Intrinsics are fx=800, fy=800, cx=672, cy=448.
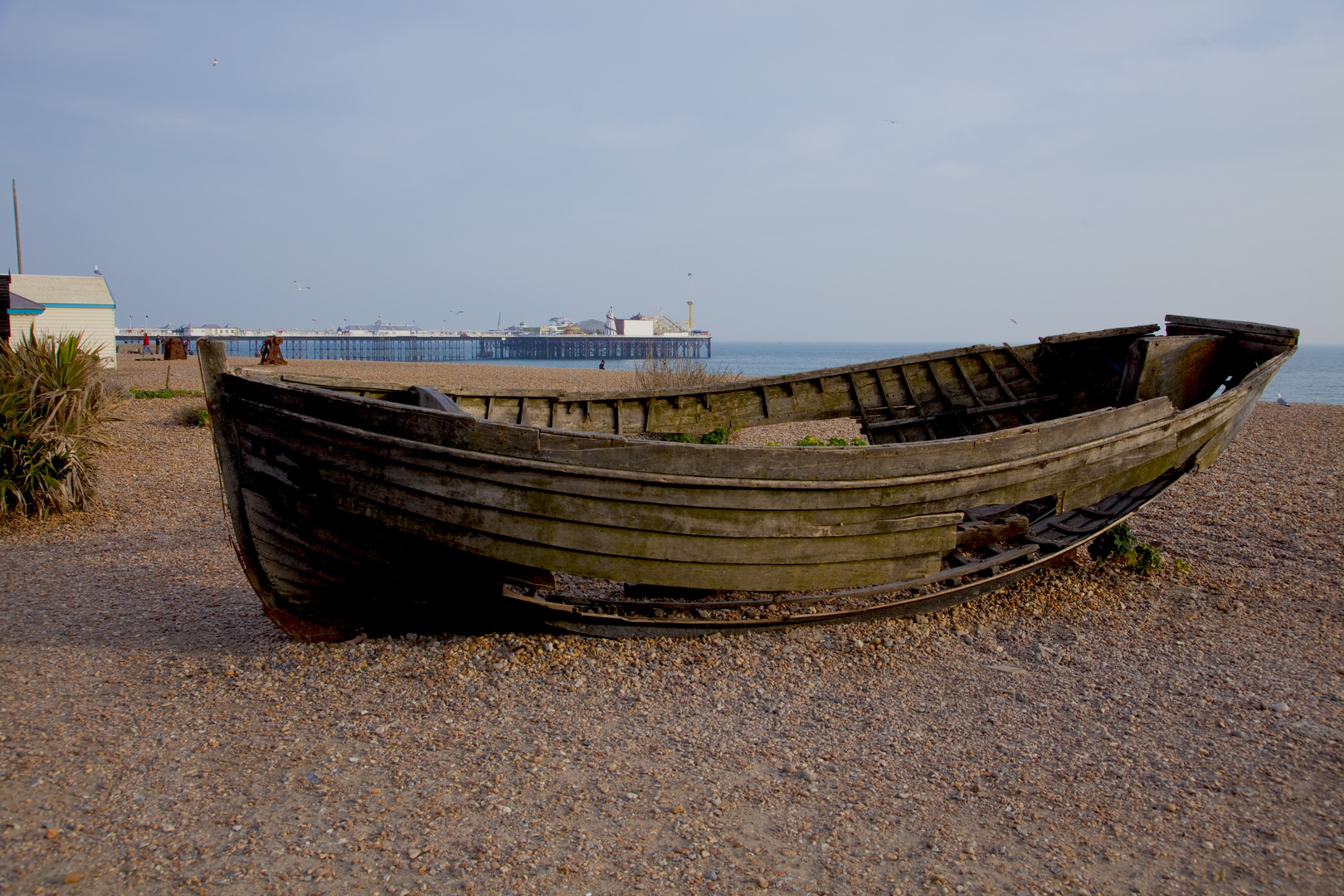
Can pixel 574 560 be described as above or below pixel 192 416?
below

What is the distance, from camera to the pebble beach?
3.07 m

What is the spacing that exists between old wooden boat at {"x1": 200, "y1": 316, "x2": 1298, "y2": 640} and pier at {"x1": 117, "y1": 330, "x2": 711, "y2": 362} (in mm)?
108539

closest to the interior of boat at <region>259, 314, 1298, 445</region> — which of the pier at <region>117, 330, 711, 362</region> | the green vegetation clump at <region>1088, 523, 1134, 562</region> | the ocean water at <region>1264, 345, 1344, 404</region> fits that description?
the green vegetation clump at <region>1088, 523, 1134, 562</region>

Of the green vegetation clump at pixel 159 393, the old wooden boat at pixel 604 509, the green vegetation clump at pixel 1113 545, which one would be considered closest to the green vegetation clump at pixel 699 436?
the old wooden boat at pixel 604 509

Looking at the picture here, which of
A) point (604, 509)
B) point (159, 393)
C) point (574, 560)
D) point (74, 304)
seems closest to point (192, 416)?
point (159, 393)

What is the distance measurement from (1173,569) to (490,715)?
5.79 m

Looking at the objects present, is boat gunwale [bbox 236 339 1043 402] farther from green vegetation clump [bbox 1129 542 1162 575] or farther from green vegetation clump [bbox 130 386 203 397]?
green vegetation clump [bbox 130 386 203 397]

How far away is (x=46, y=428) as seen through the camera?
8297 millimetres

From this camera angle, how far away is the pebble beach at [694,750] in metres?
3.07

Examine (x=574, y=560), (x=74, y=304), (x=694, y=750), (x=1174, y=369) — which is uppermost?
(x=74, y=304)

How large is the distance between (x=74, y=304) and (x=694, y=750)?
3525 cm

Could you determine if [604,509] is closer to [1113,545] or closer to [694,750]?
[694,750]

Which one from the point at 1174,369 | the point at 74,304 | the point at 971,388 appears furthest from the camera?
the point at 74,304

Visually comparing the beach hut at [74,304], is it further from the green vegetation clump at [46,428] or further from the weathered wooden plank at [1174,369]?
the weathered wooden plank at [1174,369]
